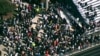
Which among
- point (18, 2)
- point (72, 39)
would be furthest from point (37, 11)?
point (72, 39)

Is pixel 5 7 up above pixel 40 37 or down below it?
above

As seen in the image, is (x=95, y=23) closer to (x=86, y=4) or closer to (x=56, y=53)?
(x=86, y=4)

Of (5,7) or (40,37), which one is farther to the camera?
(5,7)

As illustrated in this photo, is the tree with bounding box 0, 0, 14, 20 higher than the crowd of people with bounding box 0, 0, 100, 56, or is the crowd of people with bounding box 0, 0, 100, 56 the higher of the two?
the tree with bounding box 0, 0, 14, 20

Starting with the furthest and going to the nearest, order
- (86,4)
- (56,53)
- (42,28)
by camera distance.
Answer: (86,4), (42,28), (56,53)

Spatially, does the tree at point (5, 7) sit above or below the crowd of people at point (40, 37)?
above
